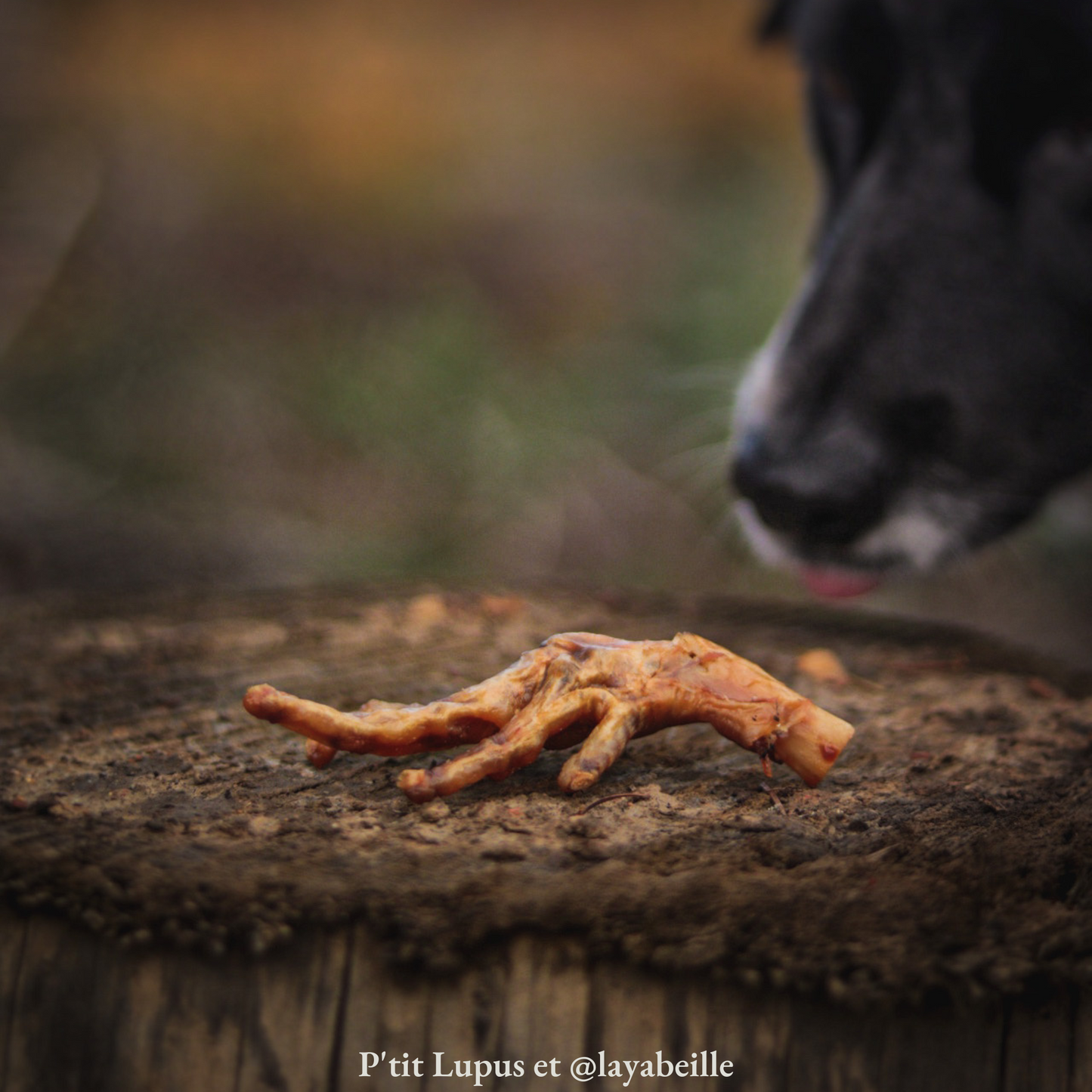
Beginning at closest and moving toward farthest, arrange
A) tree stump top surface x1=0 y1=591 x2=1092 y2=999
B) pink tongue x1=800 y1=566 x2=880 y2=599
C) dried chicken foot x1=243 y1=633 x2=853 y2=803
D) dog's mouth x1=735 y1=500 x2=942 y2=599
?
1. tree stump top surface x1=0 y1=591 x2=1092 y2=999
2. dried chicken foot x1=243 y1=633 x2=853 y2=803
3. dog's mouth x1=735 y1=500 x2=942 y2=599
4. pink tongue x1=800 y1=566 x2=880 y2=599

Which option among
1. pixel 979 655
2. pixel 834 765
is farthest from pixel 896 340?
pixel 834 765

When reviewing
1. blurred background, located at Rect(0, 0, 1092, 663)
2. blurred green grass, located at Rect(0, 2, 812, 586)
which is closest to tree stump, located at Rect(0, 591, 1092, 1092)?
blurred background, located at Rect(0, 0, 1092, 663)

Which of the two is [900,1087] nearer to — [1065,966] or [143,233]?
[1065,966]

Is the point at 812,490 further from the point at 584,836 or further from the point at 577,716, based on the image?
the point at 584,836

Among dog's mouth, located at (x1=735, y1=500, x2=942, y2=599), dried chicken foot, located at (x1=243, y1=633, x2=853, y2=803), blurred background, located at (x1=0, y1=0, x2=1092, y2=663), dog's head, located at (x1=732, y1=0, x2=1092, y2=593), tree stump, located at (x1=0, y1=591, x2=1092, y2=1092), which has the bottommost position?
tree stump, located at (x1=0, y1=591, x2=1092, y2=1092)

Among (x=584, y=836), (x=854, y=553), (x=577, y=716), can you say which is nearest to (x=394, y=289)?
(x=854, y=553)

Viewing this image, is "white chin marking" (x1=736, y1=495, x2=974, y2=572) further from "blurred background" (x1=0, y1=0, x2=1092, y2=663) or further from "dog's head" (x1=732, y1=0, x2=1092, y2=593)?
"blurred background" (x1=0, y1=0, x2=1092, y2=663)

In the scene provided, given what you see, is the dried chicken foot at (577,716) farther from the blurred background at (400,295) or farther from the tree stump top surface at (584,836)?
the blurred background at (400,295)
